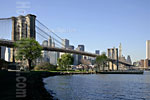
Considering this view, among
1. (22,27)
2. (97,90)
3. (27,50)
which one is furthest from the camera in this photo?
(22,27)

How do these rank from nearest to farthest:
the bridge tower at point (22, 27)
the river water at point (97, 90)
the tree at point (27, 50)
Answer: the river water at point (97, 90) → the tree at point (27, 50) → the bridge tower at point (22, 27)

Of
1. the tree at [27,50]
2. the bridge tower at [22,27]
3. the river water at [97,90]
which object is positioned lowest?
the river water at [97,90]

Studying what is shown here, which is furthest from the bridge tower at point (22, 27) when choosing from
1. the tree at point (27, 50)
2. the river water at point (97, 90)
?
the river water at point (97, 90)

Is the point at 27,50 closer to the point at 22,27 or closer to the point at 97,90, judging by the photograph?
the point at 22,27

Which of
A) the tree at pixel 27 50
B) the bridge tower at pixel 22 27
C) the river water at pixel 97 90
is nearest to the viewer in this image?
the river water at pixel 97 90

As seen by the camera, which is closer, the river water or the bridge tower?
the river water

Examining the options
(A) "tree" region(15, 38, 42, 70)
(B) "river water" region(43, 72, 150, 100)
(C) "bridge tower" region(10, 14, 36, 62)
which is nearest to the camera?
(B) "river water" region(43, 72, 150, 100)

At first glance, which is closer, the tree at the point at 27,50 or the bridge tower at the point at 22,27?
the tree at the point at 27,50

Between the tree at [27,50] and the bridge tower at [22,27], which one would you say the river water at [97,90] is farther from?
the bridge tower at [22,27]

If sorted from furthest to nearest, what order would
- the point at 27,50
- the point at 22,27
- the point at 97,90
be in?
the point at 22,27 < the point at 27,50 < the point at 97,90

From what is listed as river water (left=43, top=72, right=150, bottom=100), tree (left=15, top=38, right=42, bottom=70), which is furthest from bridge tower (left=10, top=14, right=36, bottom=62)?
river water (left=43, top=72, right=150, bottom=100)

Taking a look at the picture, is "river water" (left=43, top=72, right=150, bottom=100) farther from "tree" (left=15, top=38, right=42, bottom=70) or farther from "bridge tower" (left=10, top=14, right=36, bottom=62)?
"bridge tower" (left=10, top=14, right=36, bottom=62)

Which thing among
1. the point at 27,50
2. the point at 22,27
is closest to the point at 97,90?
the point at 27,50

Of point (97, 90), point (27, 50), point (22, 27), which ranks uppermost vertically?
point (22, 27)
